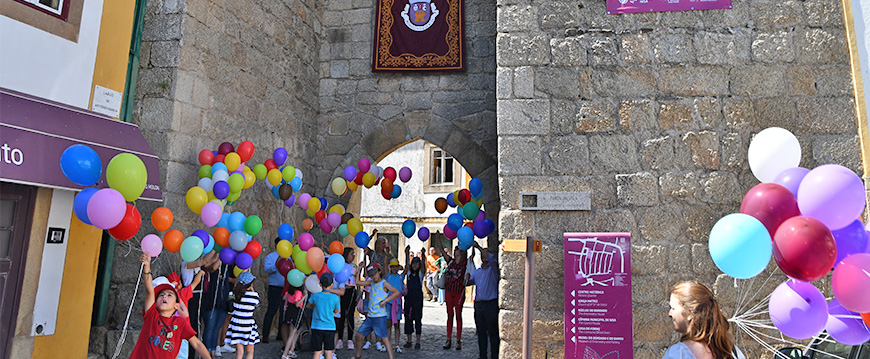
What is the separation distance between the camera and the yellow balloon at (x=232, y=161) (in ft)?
17.4

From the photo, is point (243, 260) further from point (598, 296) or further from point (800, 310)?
point (800, 310)

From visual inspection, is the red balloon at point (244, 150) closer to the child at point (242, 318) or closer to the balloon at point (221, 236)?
the balloon at point (221, 236)

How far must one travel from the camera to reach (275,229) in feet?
22.1

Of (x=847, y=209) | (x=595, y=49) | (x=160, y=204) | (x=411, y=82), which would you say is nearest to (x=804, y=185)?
(x=847, y=209)

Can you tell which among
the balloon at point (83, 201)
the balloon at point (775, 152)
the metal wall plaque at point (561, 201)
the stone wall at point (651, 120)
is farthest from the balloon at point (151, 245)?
the balloon at point (775, 152)

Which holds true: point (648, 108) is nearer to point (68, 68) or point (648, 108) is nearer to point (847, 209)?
point (847, 209)

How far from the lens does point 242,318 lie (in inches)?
192

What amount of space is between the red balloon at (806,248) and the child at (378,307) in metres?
3.91

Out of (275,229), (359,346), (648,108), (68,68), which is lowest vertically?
(359,346)

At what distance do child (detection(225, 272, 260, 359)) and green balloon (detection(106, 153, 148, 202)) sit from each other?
1411 mm

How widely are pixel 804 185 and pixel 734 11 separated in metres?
2.18

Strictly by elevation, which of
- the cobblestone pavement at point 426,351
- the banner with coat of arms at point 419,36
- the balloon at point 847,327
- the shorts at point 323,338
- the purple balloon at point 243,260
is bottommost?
the cobblestone pavement at point 426,351

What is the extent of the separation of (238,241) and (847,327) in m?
4.46

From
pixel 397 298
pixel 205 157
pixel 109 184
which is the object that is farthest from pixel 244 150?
pixel 397 298
